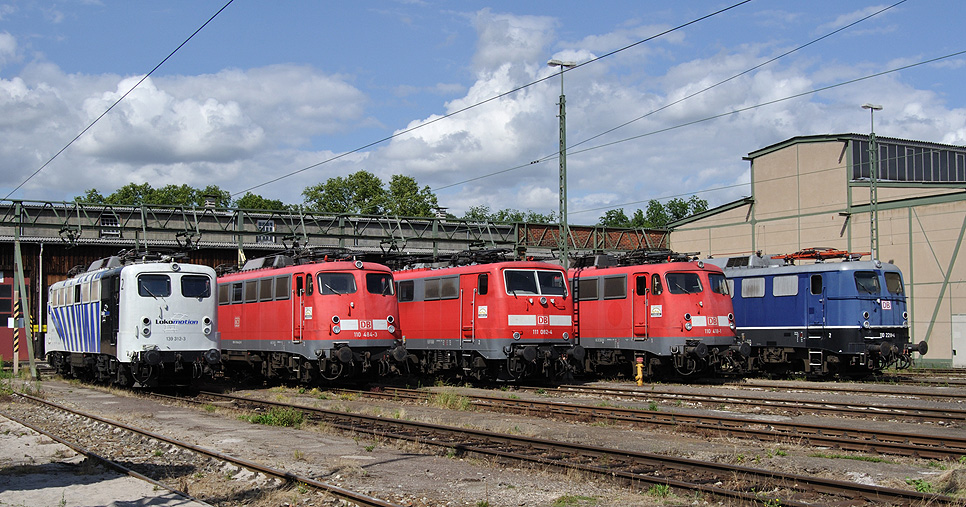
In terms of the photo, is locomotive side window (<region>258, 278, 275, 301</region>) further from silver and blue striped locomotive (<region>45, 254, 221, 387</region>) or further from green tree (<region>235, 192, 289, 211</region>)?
green tree (<region>235, 192, 289, 211</region>)

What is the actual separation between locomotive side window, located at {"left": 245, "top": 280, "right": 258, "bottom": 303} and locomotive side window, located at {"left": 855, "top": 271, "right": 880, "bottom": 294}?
673 inches

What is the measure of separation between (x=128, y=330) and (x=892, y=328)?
20714 millimetres

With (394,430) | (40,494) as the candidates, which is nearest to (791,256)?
(394,430)

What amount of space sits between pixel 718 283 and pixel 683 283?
3.80 ft

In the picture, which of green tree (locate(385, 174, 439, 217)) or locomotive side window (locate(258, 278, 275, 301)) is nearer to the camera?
locomotive side window (locate(258, 278, 275, 301))

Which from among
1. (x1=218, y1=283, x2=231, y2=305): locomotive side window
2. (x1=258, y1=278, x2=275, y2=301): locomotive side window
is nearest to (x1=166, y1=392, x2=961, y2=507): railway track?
(x1=258, y1=278, x2=275, y2=301): locomotive side window

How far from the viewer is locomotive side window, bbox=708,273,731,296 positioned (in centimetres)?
2350

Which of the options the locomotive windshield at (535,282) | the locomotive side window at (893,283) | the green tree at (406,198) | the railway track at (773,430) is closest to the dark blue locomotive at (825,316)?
the locomotive side window at (893,283)

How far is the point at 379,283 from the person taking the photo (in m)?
22.8

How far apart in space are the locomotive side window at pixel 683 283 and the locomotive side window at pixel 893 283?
632 centimetres

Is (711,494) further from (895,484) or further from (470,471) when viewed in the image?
(470,471)

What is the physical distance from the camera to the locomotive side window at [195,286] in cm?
2242

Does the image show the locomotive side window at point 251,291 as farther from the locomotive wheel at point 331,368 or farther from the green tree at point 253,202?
the green tree at point 253,202

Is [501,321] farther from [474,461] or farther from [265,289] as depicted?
[474,461]
